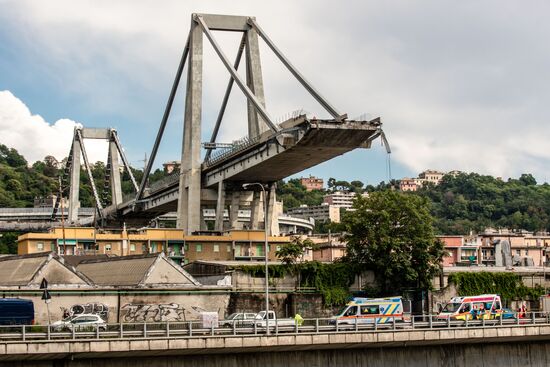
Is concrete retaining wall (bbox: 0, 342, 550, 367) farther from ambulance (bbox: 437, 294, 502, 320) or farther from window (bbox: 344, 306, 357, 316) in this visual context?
window (bbox: 344, 306, 357, 316)

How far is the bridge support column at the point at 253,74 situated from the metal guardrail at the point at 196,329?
191 feet

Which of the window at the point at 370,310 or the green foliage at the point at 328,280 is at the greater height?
the green foliage at the point at 328,280

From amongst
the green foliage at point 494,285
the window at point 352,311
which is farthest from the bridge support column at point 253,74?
the window at point 352,311

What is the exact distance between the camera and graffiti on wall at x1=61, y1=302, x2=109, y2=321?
55.9m

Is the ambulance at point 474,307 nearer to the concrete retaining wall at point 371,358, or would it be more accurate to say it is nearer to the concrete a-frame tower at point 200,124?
the concrete retaining wall at point 371,358

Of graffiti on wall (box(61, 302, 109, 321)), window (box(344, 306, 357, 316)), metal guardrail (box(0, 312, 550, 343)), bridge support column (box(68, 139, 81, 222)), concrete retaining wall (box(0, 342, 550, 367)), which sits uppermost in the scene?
bridge support column (box(68, 139, 81, 222))

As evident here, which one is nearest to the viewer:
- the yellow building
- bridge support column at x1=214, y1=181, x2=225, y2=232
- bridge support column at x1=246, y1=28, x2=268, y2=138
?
the yellow building

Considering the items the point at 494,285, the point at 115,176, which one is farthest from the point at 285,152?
the point at 115,176

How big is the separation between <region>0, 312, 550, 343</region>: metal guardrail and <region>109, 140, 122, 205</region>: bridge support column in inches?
4569

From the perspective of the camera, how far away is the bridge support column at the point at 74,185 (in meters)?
165

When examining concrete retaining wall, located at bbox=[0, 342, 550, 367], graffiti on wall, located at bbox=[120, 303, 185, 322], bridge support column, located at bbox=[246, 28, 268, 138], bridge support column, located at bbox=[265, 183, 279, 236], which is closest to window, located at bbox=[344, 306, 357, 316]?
concrete retaining wall, located at bbox=[0, 342, 550, 367]

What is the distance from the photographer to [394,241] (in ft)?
245

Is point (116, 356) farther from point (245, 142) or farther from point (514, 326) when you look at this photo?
point (245, 142)

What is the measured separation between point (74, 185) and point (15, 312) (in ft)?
412
